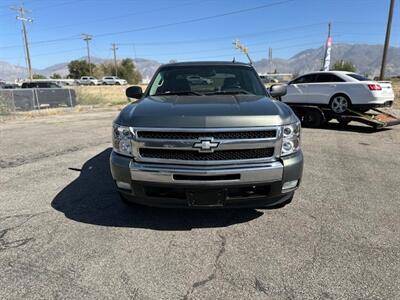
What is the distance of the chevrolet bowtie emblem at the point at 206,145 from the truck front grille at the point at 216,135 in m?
0.05

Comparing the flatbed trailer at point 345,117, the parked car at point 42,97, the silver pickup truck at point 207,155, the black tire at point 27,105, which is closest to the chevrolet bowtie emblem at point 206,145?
the silver pickup truck at point 207,155

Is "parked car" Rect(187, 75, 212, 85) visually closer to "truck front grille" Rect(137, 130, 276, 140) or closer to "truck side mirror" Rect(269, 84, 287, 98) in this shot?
"truck side mirror" Rect(269, 84, 287, 98)

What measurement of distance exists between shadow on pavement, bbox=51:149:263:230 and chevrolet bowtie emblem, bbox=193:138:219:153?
1.00 metres

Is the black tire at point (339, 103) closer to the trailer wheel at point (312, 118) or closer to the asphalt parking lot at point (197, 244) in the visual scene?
the trailer wheel at point (312, 118)

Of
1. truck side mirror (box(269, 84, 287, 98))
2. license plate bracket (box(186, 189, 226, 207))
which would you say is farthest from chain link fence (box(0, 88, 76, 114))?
license plate bracket (box(186, 189, 226, 207))

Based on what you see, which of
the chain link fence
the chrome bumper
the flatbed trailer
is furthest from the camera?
the chain link fence

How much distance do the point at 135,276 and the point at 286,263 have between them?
1.30 metres

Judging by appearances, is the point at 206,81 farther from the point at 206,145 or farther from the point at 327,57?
the point at 327,57

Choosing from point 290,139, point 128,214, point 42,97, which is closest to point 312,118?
point 290,139

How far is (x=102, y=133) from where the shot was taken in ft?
35.0

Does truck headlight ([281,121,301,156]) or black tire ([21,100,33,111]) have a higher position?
truck headlight ([281,121,301,156])

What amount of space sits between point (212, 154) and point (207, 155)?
0.16ft

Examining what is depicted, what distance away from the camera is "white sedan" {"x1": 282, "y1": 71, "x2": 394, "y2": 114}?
34.4 feet

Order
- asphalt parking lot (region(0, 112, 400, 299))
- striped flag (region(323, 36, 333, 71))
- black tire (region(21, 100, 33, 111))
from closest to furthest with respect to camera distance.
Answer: asphalt parking lot (region(0, 112, 400, 299)) < black tire (region(21, 100, 33, 111)) < striped flag (region(323, 36, 333, 71))
